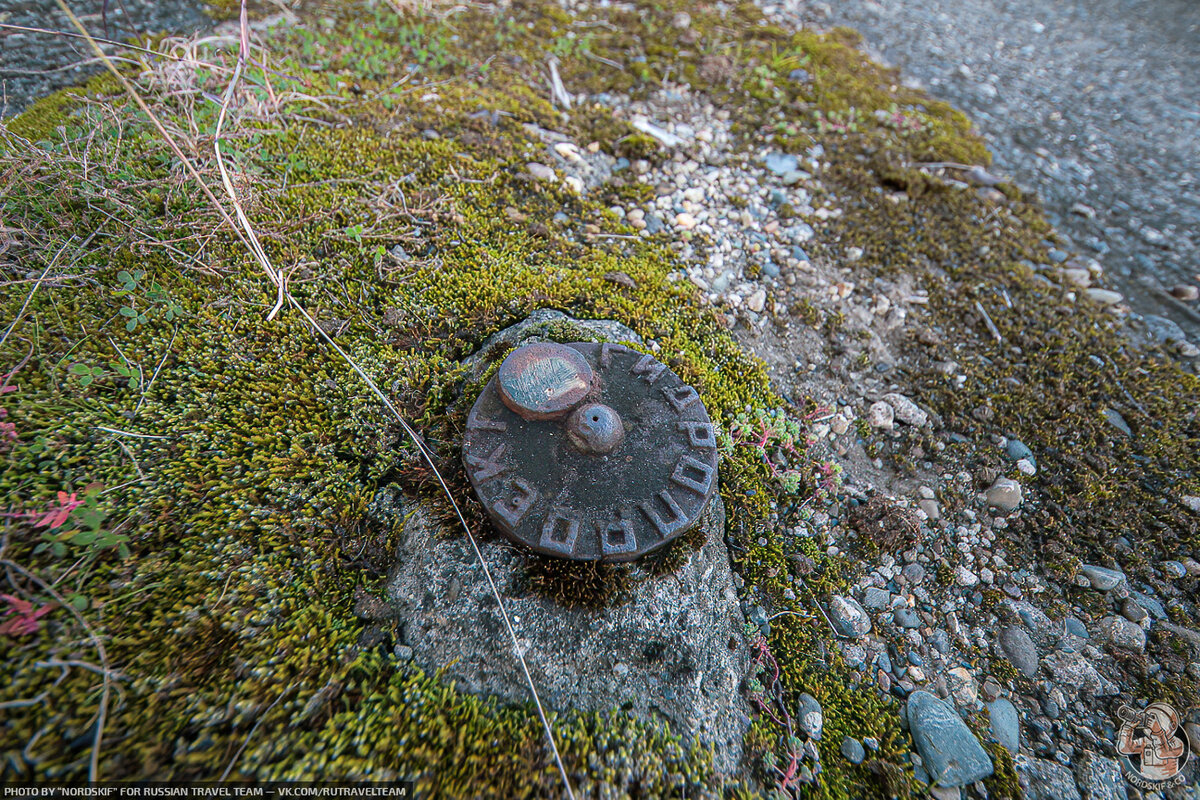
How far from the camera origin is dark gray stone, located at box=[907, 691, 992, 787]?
1793mm

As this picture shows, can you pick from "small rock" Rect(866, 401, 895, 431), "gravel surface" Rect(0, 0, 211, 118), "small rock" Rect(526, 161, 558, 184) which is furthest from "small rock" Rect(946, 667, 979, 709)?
"gravel surface" Rect(0, 0, 211, 118)

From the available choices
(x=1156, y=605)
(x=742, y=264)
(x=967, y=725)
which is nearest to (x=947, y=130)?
(x=742, y=264)

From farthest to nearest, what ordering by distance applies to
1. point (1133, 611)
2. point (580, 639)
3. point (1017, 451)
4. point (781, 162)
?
point (781, 162) → point (1017, 451) → point (1133, 611) → point (580, 639)

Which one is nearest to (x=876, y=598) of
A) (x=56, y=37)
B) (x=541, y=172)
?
(x=541, y=172)

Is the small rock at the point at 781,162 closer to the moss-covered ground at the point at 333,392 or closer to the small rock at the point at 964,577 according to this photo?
the moss-covered ground at the point at 333,392

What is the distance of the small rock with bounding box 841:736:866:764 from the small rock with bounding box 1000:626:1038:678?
75 cm

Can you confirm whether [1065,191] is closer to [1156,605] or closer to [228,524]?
[1156,605]

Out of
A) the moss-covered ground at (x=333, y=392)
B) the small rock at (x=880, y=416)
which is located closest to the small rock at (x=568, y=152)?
the moss-covered ground at (x=333, y=392)

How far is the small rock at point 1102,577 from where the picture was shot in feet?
7.48

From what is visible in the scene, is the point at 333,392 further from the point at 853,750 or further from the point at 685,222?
the point at 853,750

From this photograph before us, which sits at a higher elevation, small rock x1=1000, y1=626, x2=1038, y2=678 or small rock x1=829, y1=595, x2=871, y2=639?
small rock x1=829, y1=595, x2=871, y2=639

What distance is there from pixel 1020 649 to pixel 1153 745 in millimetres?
428

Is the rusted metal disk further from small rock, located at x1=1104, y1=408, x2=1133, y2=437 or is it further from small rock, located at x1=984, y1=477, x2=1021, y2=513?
small rock, located at x1=1104, y1=408, x2=1133, y2=437

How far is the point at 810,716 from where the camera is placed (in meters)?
1.84
